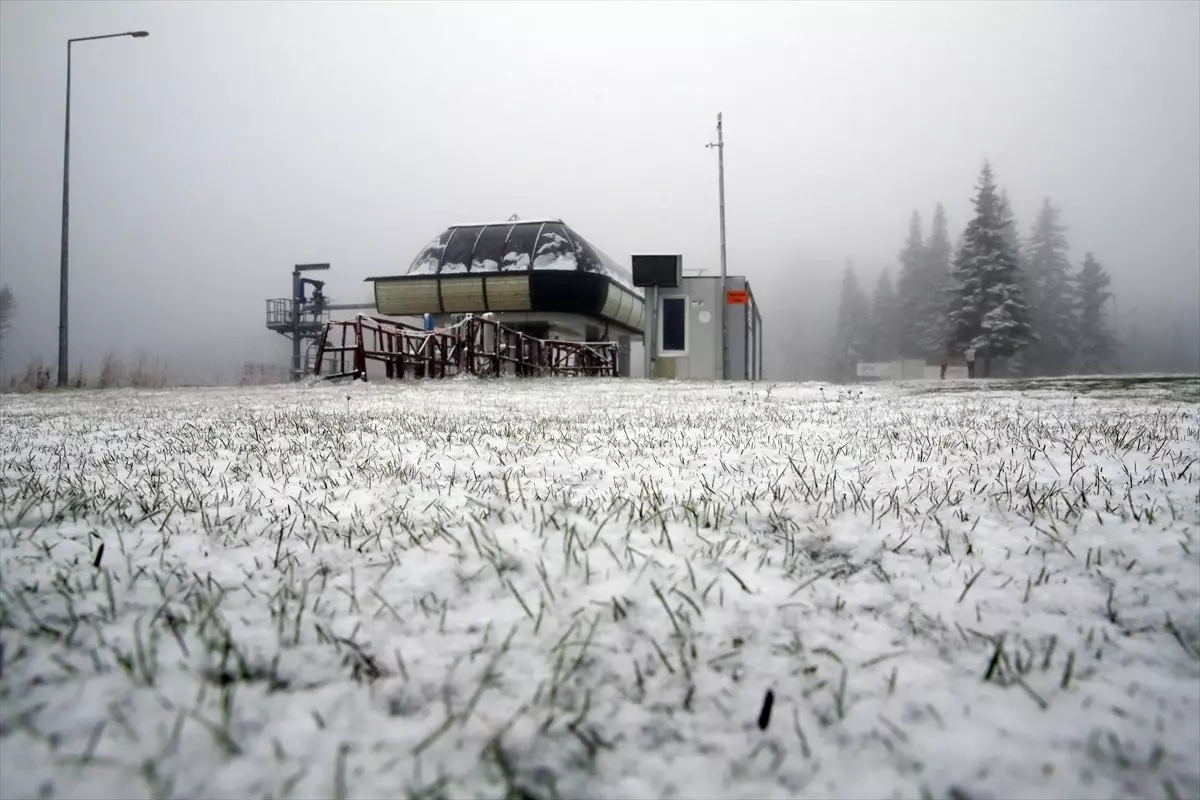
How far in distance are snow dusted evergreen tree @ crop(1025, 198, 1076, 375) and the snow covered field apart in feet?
172

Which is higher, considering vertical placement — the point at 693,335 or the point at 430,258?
the point at 430,258

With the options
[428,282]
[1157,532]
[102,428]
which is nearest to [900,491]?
[1157,532]

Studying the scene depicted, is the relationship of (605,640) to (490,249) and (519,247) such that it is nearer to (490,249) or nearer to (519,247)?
(519,247)

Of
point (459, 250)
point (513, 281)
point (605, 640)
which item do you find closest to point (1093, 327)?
point (513, 281)

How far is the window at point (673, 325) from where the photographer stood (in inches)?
870

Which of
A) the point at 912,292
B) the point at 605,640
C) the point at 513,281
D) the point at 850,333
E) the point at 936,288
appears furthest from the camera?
the point at 850,333

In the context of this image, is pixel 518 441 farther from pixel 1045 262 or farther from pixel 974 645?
pixel 1045 262

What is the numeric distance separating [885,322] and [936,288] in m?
10.3

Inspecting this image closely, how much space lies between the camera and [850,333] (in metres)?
66.8

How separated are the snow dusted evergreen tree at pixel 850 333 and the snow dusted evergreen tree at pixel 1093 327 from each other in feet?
62.5

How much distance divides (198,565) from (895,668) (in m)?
1.88

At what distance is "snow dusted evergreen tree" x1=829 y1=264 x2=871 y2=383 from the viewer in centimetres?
6494

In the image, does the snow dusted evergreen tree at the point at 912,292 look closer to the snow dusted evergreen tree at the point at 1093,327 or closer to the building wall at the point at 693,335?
the snow dusted evergreen tree at the point at 1093,327

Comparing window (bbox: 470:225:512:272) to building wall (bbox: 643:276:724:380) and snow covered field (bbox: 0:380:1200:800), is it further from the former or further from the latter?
snow covered field (bbox: 0:380:1200:800)
